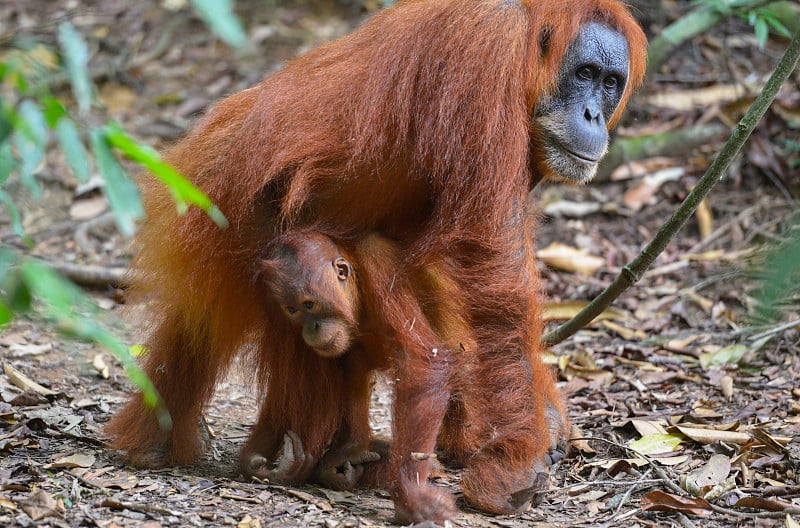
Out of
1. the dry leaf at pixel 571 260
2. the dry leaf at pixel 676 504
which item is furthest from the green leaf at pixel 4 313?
the dry leaf at pixel 571 260

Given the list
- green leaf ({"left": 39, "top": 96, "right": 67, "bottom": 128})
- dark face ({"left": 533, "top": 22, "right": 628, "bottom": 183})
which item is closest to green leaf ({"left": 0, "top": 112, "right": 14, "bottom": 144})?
green leaf ({"left": 39, "top": 96, "right": 67, "bottom": 128})

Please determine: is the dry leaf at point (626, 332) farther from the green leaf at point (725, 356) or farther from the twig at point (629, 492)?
the twig at point (629, 492)

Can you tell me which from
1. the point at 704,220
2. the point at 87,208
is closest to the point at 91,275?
the point at 87,208

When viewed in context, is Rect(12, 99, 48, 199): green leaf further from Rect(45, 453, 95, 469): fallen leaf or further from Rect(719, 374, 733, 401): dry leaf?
Rect(719, 374, 733, 401): dry leaf

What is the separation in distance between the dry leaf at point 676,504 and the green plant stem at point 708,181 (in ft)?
3.74

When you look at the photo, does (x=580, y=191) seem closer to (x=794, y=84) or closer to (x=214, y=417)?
(x=794, y=84)

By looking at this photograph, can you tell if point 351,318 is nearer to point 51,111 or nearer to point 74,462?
point 74,462

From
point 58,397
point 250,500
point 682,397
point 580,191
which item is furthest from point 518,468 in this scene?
point 580,191

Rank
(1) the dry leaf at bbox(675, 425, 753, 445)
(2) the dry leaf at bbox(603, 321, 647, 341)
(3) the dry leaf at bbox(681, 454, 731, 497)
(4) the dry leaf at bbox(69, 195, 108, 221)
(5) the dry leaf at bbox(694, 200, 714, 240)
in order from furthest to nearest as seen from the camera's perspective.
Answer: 1. (4) the dry leaf at bbox(69, 195, 108, 221)
2. (5) the dry leaf at bbox(694, 200, 714, 240)
3. (2) the dry leaf at bbox(603, 321, 647, 341)
4. (1) the dry leaf at bbox(675, 425, 753, 445)
5. (3) the dry leaf at bbox(681, 454, 731, 497)

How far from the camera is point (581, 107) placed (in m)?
4.01

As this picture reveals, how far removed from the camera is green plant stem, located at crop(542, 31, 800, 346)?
155 inches

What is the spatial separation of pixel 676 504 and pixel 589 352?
2.21m

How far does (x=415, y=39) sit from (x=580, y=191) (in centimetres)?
451

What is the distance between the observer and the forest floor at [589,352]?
3.61m
